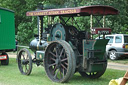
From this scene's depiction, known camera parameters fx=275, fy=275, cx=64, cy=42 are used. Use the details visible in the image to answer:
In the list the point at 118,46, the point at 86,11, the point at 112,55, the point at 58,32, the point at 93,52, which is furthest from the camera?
the point at 112,55

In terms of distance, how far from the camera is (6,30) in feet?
46.3

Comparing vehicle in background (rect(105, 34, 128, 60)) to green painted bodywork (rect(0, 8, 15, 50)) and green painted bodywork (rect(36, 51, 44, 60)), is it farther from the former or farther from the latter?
green painted bodywork (rect(36, 51, 44, 60))

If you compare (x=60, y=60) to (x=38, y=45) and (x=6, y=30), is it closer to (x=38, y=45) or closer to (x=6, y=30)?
(x=38, y=45)

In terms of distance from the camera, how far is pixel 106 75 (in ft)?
34.3

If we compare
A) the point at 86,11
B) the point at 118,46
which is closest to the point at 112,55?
the point at 118,46

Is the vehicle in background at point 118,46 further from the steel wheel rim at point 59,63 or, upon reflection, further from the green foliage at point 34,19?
the steel wheel rim at point 59,63

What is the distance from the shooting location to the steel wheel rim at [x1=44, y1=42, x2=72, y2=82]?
8336 millimetres

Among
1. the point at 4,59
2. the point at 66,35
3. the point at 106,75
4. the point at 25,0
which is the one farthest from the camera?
the point at 25,0

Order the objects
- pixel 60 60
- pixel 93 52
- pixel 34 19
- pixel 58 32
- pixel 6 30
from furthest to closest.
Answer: pixel 34 19 → pixel 6 30 → pixel 58 32 → pixel 60 60 → pixel 93 52

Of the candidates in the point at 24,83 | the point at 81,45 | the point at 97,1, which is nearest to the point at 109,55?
the point at 97,1

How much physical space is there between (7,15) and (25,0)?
15299 mm

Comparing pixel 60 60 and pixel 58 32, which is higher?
pixel 58 32

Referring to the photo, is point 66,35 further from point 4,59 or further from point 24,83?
point 4,59

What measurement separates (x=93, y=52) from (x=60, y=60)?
1.09 metres
